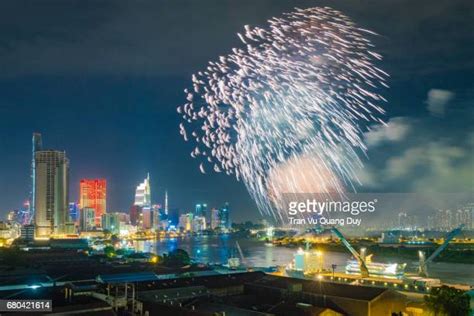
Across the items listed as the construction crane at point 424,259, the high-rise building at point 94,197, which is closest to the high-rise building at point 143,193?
the high-rise building at point 94,197

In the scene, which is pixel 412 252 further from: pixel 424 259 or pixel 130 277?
pixel 130 277

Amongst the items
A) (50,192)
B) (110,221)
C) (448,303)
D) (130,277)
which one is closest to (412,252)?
(130,277)

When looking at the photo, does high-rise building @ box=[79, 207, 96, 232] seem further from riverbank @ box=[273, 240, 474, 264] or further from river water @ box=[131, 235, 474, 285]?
riverbank @ box=[273, 240, 474, 264]

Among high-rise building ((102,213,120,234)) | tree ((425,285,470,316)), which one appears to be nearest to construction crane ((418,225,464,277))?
tree ((425,285,470,316))

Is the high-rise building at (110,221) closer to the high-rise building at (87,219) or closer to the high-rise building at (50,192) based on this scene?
the high-rise building at (87,219)

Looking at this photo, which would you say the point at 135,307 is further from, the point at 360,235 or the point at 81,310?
the point at 360,235

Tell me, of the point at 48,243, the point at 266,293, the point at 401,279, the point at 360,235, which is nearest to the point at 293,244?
the point at 360,235

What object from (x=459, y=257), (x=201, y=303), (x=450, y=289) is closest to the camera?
(x=450, y=289)
